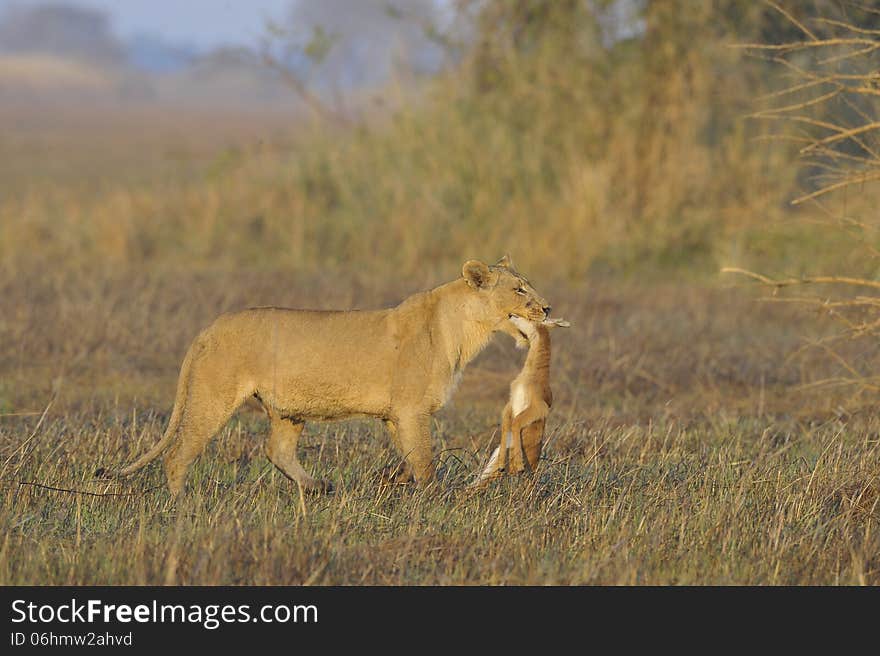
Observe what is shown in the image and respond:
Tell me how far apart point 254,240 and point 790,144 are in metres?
6.85

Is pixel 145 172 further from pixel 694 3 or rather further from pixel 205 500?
pixel 205 500

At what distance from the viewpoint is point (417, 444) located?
619cm

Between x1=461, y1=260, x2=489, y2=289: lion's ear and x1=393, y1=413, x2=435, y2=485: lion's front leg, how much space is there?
0.72 meters

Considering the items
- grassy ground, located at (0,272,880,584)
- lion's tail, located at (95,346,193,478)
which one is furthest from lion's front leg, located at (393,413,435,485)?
lion's tail, located at (95,346,193,478)

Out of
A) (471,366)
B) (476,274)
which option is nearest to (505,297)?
(476,274)

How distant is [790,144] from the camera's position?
15.9 metres

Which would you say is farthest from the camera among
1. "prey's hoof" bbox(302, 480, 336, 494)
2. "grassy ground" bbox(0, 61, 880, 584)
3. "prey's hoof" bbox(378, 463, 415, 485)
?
"prey's hoof" bbox(302, 480, 336, 494)

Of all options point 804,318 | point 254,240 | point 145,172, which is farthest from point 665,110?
point 145,172

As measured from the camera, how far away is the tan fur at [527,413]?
252 inches

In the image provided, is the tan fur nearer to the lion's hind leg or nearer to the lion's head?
the lion's head

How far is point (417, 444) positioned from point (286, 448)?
2.53 ft

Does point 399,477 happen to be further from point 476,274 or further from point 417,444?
point 476,274

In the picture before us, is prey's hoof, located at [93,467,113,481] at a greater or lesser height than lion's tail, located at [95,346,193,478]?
lesser

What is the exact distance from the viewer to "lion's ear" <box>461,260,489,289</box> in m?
6.28
